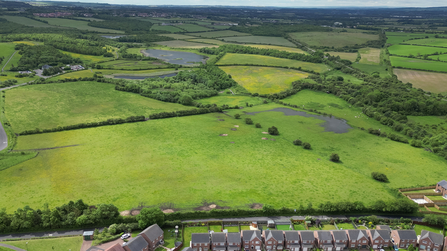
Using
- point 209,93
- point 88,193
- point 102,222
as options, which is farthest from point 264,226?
point 209,93

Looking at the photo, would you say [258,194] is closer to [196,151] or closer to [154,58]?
[196,151]

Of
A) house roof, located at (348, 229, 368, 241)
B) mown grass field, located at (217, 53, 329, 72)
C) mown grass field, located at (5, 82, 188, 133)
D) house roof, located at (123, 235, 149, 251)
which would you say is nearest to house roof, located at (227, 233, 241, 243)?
house roof, located at (123, 235, 149, 251)

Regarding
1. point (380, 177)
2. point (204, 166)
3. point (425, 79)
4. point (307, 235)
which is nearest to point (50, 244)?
point (204, 166)

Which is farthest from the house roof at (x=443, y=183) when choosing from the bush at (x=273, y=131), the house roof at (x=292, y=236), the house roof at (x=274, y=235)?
the bush at (x=273, y=131)

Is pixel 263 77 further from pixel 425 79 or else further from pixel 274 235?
pixel 274 235

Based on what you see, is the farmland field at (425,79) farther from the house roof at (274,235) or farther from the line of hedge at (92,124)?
the line of hedge at (92,124)
